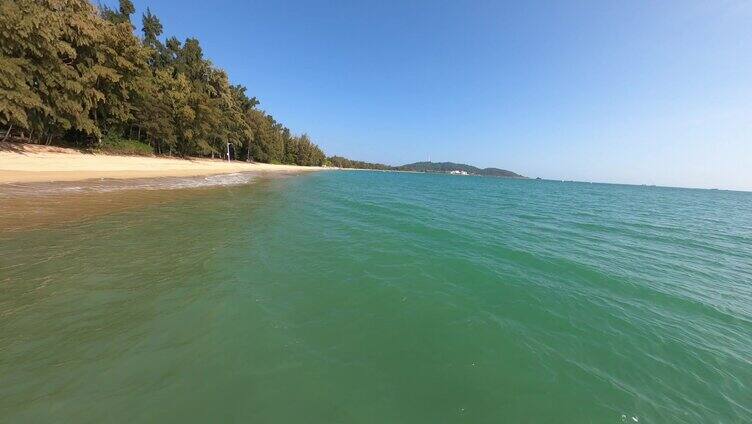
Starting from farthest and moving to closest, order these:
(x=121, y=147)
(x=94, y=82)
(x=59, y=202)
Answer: (x=121, y=147)
(x=94, y=82)
(x=59, y=202)

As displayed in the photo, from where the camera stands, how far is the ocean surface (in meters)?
3.65

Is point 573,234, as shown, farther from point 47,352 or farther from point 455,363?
point 47,352

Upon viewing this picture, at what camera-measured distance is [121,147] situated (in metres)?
37.7

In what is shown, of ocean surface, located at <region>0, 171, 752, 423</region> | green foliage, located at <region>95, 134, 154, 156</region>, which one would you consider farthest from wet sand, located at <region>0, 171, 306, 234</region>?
green foliage, located at <region>95, 134, 154, 156</region>

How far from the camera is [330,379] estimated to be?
4.02 meters

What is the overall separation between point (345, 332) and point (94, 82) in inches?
1580

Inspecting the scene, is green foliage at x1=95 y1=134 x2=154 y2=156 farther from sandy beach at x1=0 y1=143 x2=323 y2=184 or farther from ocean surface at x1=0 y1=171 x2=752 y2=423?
ocean surface at x1=0 y1=171 x2=752 y2=423

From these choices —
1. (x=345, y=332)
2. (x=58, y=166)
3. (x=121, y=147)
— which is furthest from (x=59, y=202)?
(x=121, y=147)

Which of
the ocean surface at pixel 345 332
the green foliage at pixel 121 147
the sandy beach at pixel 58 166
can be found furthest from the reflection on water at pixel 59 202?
the green foliage at pixel 121 147

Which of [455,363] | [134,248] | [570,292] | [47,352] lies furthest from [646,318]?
[134,248]

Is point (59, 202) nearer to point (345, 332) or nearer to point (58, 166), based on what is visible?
point (58, 166)

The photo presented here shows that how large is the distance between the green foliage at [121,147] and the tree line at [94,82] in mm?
343

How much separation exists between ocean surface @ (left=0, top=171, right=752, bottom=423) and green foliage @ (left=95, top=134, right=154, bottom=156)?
3225 cm

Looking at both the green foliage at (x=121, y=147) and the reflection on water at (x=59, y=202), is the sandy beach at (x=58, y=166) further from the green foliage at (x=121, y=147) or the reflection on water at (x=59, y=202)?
the green foliage at (x=121, y=147)
